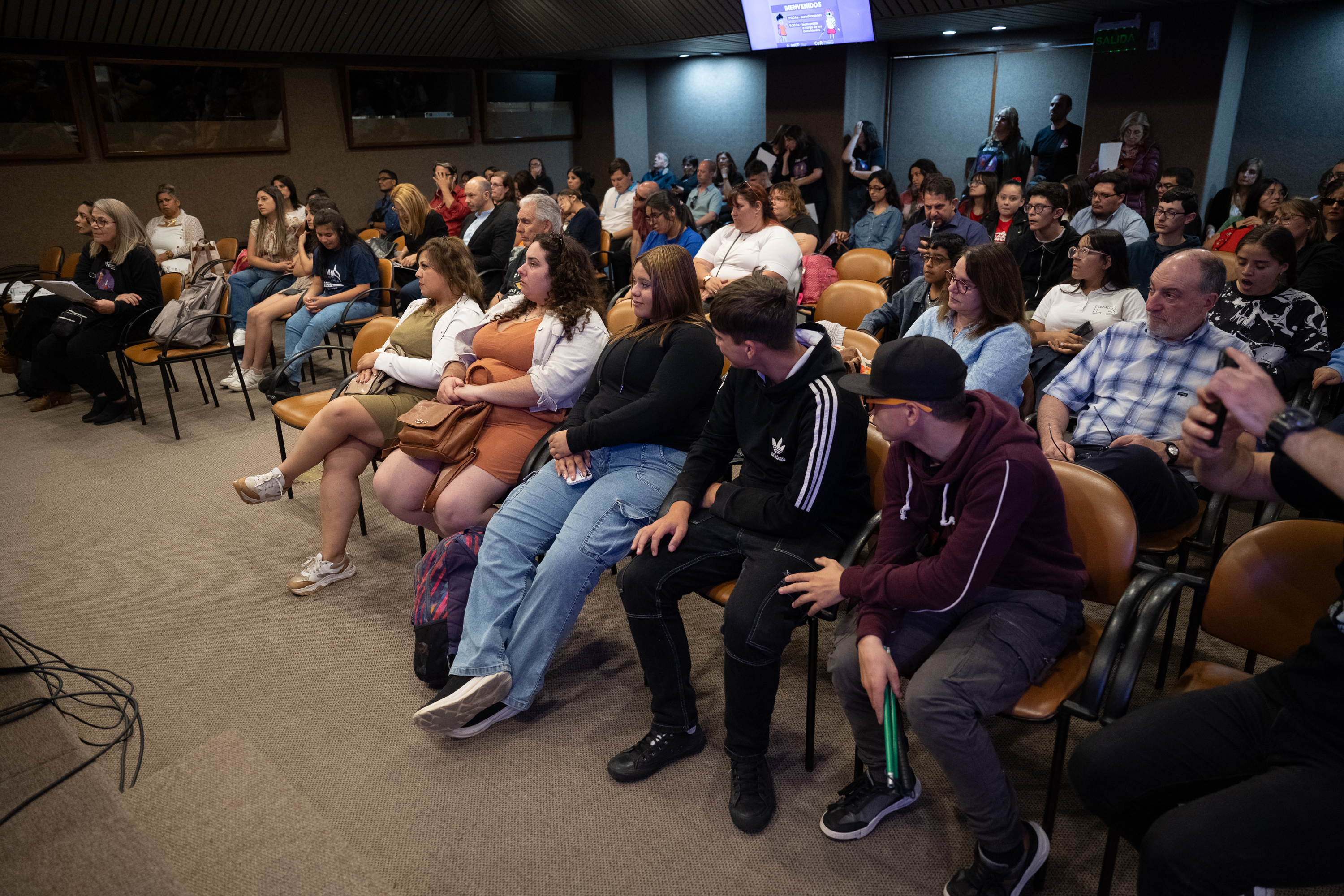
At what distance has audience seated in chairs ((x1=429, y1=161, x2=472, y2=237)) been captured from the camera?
7.44 m

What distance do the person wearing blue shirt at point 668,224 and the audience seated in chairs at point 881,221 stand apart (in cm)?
151

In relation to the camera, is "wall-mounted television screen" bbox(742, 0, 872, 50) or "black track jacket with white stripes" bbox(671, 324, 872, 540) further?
"wall-mounted television screen" bbox(742, 0, 872, 50)

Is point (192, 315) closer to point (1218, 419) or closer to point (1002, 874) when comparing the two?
point (1002, 874)

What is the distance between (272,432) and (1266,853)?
17.0 feet

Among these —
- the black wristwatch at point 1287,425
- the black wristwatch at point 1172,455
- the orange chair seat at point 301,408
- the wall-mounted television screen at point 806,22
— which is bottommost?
the orange chair seat at point 301,408

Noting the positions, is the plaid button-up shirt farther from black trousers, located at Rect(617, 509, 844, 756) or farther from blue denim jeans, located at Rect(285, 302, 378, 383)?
blue denim jeans, located at Rect(285, 302, 378, 383)

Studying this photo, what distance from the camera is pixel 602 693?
2.72 m

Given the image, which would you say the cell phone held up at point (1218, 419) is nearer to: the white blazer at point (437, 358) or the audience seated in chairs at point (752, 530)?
the audience seated in chairs at point (752, 530)

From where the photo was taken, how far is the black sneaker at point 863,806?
209 cm

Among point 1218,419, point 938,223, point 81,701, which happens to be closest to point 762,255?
point 938,223

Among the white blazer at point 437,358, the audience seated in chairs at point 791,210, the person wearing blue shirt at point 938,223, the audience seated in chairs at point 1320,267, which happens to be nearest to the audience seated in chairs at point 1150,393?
the audience seated in chairs at point 1320,267

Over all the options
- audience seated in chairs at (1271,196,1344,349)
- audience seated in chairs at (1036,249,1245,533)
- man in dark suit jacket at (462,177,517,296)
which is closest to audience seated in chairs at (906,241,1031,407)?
audience seated in chairs at (1036,249,1245,533)

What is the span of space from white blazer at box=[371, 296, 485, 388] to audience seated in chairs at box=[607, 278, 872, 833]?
4.55ft

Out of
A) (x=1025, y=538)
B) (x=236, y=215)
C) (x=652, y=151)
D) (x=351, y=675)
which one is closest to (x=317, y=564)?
(x=351, y=675)
